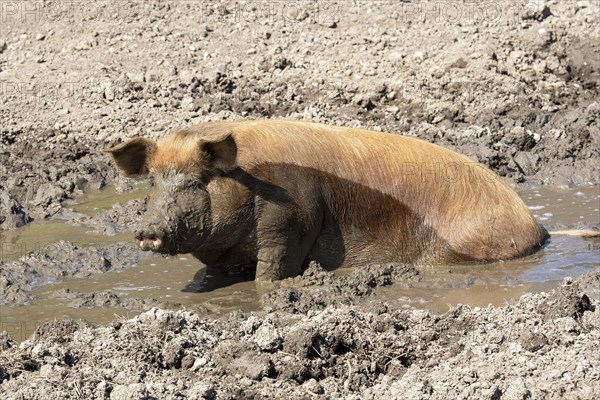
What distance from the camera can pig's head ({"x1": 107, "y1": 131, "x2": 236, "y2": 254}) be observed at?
806 cm

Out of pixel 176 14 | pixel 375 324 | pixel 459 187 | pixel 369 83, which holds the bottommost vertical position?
pixel 375 324

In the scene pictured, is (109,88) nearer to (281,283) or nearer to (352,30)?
(352,30)

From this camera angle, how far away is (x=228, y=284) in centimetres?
881

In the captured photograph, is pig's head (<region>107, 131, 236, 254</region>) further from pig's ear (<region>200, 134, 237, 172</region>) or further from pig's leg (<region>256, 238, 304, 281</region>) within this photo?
pig's leg (<region>256, 238, 304, 281</region>)

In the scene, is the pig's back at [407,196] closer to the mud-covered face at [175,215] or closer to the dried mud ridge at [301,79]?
the mud-covered face at [175,215]

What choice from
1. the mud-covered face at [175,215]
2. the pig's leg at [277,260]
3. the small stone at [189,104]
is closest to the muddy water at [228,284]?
the pig's leg at [277,260]

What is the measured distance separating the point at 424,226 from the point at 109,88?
6570 millimetres

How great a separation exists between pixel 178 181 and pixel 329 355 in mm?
2370

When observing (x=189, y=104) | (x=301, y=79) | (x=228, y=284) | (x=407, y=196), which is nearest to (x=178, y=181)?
(x=228, y=284)

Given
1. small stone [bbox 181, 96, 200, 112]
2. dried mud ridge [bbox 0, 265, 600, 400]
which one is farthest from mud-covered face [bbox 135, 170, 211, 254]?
small stone [bbox 181, 96, 200, 112]

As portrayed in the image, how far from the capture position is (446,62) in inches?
583

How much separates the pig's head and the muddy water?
576mm

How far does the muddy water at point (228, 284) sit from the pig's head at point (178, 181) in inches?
22.7

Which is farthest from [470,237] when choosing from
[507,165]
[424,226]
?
[507,165]
